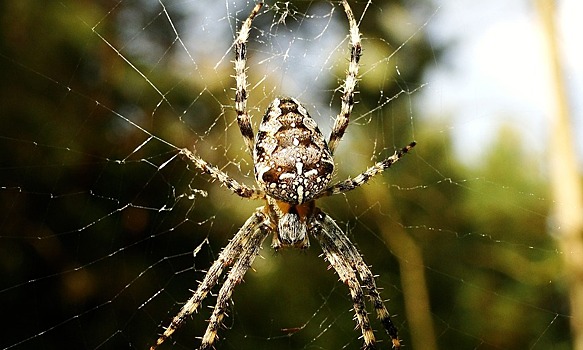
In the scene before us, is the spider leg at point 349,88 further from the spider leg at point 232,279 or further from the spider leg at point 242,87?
the spider leg at point 232,279

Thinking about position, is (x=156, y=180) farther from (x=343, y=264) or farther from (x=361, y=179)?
(x=361, y=179)

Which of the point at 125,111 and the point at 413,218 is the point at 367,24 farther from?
the point at 125,111

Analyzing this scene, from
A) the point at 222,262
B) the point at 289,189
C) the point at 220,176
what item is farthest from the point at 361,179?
the point at 222,262

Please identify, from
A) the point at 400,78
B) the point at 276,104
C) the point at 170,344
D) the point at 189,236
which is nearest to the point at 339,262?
the point at 276,104

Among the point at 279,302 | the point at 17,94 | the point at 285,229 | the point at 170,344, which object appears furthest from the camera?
the point at 279,302

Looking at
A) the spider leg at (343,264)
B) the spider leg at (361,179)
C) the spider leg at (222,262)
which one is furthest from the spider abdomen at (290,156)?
the spider leg at (343,264)

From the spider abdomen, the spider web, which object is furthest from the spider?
the spider web
